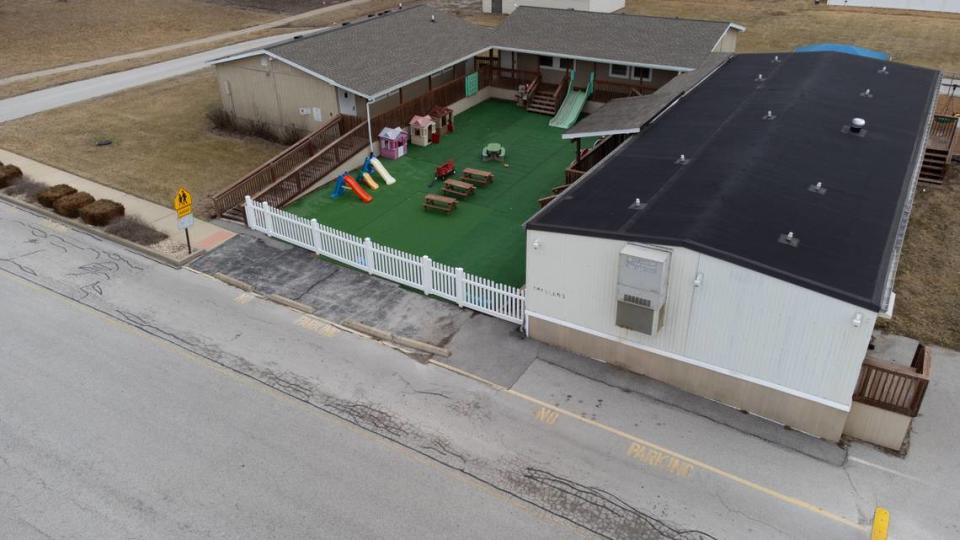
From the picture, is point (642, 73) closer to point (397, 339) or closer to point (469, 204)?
point (469, 204)

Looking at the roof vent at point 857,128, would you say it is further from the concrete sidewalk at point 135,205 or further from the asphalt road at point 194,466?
the concrete sidewalk at point 135,205

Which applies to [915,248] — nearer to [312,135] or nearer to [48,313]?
[312,135]

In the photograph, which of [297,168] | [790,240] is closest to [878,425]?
[790,240]

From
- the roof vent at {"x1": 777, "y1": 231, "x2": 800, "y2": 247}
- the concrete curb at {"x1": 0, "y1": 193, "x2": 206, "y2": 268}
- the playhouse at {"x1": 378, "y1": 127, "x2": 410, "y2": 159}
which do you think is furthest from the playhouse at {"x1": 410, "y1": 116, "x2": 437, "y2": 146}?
the roof vent at {"x1": 777, "y1": 231, "x2": 800, "y2": 247}

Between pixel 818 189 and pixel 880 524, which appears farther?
pixel 818 189

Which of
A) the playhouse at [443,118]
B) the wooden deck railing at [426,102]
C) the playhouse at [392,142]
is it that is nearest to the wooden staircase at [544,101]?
the wooden deck railing at [426,102]

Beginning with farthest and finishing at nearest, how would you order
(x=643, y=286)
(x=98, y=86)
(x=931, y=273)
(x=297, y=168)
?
(x=98, y=86)
(x=297, y=168)
(x=931, y=273)
(x=643, y=286)
